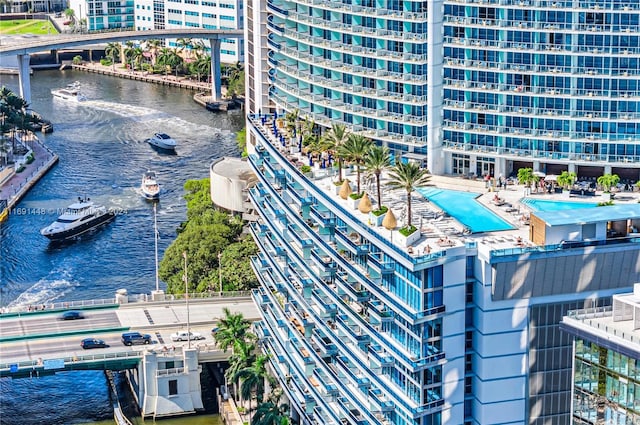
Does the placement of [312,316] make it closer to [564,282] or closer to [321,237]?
[321,237]

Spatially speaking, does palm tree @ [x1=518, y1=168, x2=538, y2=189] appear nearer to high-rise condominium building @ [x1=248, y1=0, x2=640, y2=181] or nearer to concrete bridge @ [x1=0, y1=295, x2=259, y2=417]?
high-rise condominium building @ [x1=248, y1=0, x2=640, y2=181]

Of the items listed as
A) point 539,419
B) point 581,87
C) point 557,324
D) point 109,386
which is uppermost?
point 581,87

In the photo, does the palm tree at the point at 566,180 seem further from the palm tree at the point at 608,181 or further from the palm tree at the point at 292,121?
the palm tree at the point at 292,121

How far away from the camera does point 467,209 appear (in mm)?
146875

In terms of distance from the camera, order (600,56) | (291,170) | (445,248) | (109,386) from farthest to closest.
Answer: (109,386), (291,170), (600,56), (445,248)

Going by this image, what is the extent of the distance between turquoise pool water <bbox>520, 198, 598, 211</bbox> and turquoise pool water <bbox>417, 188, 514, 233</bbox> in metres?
4.23

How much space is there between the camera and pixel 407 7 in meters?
158

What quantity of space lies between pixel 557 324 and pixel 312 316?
30.9 m

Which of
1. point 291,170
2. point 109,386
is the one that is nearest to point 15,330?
point 109,386

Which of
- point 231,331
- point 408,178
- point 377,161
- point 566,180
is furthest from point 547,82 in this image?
point 231,331

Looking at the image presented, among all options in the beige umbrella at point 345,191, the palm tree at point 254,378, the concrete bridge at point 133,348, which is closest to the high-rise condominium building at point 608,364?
the beige umbrella at point 345,191

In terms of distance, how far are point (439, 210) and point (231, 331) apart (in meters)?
38.3

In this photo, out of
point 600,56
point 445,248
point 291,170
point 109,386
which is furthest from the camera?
point 109,386

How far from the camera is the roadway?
18350 cm
